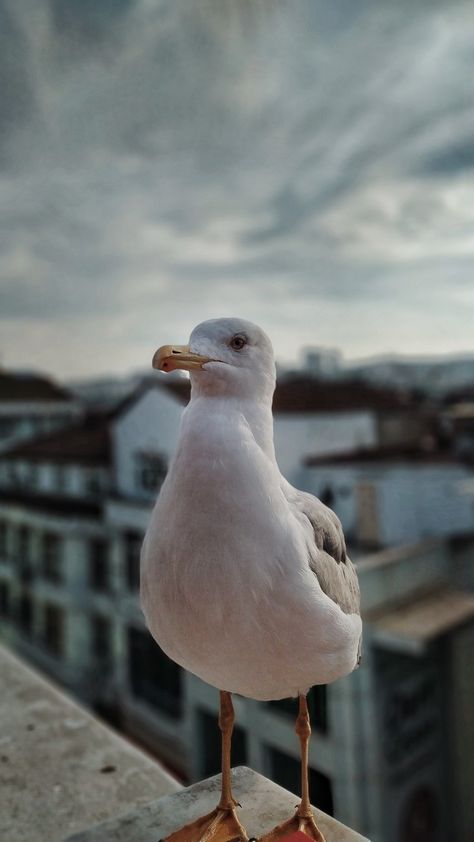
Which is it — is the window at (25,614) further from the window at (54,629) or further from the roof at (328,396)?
the roof at (328,396)

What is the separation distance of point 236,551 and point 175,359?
0.28m

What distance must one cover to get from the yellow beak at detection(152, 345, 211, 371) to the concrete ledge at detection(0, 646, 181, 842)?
Answer: 120 centimetres

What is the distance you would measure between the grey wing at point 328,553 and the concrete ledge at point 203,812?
47cm

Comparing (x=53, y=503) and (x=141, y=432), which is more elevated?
(x=141, y=432)

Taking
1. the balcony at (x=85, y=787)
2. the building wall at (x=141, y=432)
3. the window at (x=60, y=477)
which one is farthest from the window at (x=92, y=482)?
the balcony at (x=85, y=787)

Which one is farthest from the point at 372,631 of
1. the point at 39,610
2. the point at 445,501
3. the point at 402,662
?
the point at 39,610

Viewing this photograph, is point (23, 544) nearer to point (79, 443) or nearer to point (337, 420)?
point (79, 443)

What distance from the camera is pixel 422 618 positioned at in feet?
17.1

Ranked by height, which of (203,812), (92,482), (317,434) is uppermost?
(317,434)

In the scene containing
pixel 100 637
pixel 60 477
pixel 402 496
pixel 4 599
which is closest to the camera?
pixel 402 496

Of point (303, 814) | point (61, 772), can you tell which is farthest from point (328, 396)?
point (303, 814)

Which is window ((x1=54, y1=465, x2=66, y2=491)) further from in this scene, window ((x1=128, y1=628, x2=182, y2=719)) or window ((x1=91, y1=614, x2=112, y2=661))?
window ((x1=128, y1=628, x2=182, y2=719))

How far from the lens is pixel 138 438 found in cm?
850

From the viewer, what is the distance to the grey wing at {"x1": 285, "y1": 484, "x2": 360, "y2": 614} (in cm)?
96
